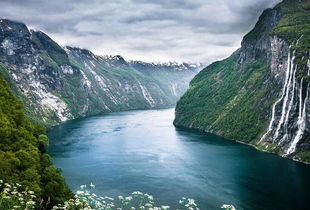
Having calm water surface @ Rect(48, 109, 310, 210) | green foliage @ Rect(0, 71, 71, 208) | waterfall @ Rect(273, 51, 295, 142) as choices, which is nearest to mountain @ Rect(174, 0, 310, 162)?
waterfall @ Rect(273, 51, 295, 142)

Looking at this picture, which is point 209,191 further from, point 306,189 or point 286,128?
point 286,128

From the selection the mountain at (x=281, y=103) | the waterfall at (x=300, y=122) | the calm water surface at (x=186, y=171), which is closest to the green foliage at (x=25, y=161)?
the calm water surface at (x=186, y=171)

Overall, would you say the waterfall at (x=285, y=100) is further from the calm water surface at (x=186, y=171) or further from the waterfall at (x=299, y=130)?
the calm water surface at (x=186, y=171)

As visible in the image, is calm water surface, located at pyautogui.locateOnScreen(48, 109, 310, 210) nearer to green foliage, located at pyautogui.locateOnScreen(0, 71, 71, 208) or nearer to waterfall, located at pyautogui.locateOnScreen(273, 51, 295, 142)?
waterfall, located at pyautogui.locateOnScreen(273, 51, 295, 142)

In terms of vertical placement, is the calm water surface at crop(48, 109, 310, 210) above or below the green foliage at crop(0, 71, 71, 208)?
below

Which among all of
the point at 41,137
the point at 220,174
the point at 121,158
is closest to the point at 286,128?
the point at 220,174

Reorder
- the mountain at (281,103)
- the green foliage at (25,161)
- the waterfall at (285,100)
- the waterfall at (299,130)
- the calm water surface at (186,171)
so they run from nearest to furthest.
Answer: the green foliage at (25,161)
the calm water surface at (186,171)
the waterfall at (299,130)
the mountain at (281,103)
the waterfall at (285,100)
